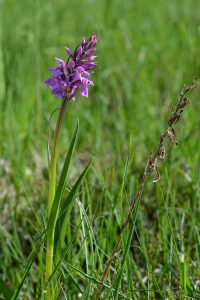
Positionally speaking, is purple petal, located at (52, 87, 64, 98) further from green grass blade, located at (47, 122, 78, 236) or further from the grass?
the grass

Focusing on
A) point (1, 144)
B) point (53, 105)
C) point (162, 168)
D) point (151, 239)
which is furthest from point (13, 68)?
A: point (151, 239)

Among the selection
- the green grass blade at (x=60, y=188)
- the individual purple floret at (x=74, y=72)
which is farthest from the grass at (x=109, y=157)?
the individual purple floret at (x=74, y=72)

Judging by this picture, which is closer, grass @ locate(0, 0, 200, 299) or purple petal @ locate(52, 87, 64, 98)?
purple petal @ locate(52, 87, 64, 98)

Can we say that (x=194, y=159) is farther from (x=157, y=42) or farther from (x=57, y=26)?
(x=57, y=26)

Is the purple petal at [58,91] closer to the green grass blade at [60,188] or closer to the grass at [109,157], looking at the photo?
the green grass blade at [60,188]

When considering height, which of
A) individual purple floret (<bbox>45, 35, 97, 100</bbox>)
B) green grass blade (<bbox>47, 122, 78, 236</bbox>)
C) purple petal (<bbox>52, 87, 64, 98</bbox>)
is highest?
individual purple floret (<bbox>45, 35, 97, 100</bbox>)

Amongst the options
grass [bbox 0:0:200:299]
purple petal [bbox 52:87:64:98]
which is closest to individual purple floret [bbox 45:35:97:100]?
purple petal [bbox 52:87:64:98]
